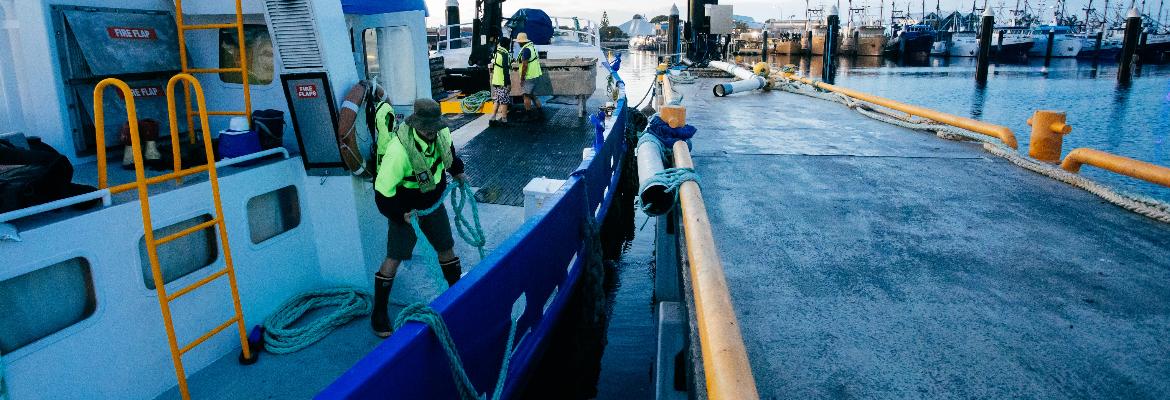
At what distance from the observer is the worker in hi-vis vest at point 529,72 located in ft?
37.6

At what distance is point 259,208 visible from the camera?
14.8 ft

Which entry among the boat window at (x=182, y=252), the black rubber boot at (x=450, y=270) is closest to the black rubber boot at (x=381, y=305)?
the black rubber boot at (x=450, y=270)

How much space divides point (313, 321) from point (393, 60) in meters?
3.64

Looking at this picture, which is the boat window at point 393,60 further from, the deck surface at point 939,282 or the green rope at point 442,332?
the green rope at point 442,332

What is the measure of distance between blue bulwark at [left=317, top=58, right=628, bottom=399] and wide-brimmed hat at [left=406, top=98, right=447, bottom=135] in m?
0.87

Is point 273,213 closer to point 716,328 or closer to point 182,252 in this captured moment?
point 182,252

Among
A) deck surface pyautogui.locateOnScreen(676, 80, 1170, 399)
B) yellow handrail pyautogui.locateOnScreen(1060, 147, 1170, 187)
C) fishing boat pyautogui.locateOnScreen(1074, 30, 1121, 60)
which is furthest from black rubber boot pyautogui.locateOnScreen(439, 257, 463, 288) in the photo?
fishing boat pyautogui.locateOnScreen(1074, 30, 1121, 60)

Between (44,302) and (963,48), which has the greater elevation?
(963,48)

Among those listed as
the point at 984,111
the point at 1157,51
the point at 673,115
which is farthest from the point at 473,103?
the point at 1157,51

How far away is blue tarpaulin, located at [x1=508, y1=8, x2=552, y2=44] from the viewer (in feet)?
51.6

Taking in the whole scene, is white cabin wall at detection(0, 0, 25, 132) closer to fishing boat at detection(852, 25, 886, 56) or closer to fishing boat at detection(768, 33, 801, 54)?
fishing boat at detection(768, 33, 801, 54)

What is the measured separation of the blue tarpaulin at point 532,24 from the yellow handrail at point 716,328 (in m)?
13.4

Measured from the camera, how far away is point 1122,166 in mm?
4531

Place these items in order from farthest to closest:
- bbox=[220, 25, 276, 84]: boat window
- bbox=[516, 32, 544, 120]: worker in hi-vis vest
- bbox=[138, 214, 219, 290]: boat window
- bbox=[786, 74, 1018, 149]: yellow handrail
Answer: bbox=[516, 32, 544, 120]: worker in hi-vis vest < bbox=[786, 74, 1018, 149]: yellow handrail < bbox=[220, 25, 276, 84]: boat window < bbox=[138, 214, 219, 290]: boat window
